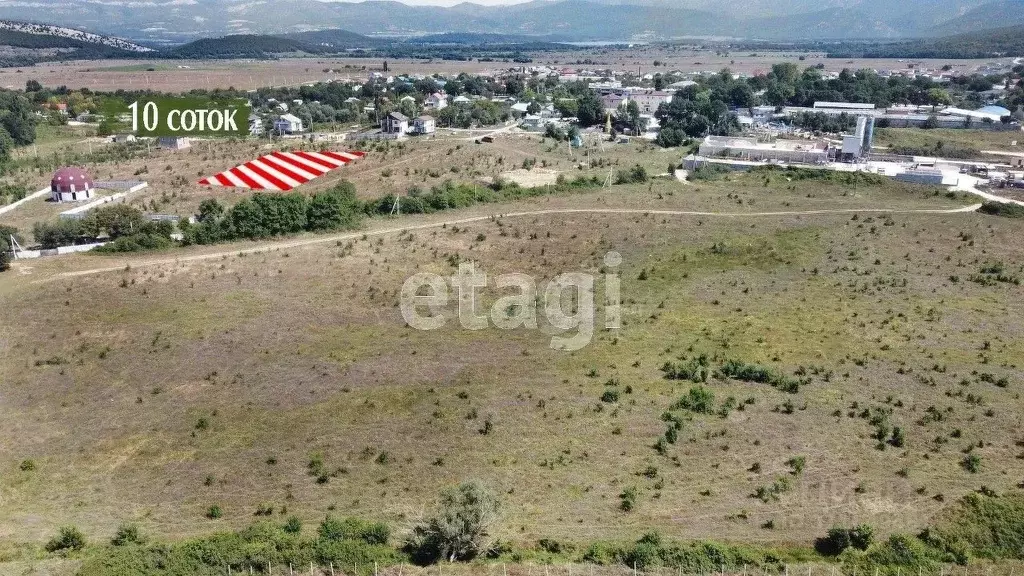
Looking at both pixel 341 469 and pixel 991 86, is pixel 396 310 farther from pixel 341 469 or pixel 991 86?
pixel 991 86

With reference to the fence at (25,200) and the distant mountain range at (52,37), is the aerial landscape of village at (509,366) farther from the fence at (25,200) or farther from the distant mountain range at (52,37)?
the distant mountain range at (52,37)

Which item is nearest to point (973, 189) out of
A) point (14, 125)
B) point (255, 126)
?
point (255, 126)

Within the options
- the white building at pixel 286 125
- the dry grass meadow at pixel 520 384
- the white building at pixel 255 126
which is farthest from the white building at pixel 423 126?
the dry grass meadow at pixel 520 384

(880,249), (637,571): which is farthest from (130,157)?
(637,571)

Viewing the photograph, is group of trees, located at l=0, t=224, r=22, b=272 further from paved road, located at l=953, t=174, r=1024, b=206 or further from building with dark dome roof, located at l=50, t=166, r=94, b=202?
paved road, located at l=953, t=174, r=1024, b=206

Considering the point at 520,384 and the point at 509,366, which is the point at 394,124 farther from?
the point at 520,384

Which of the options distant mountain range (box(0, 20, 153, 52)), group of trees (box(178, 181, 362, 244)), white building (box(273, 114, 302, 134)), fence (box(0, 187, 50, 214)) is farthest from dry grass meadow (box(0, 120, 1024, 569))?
distant mountain range (box(0, 20, 153, 52))
